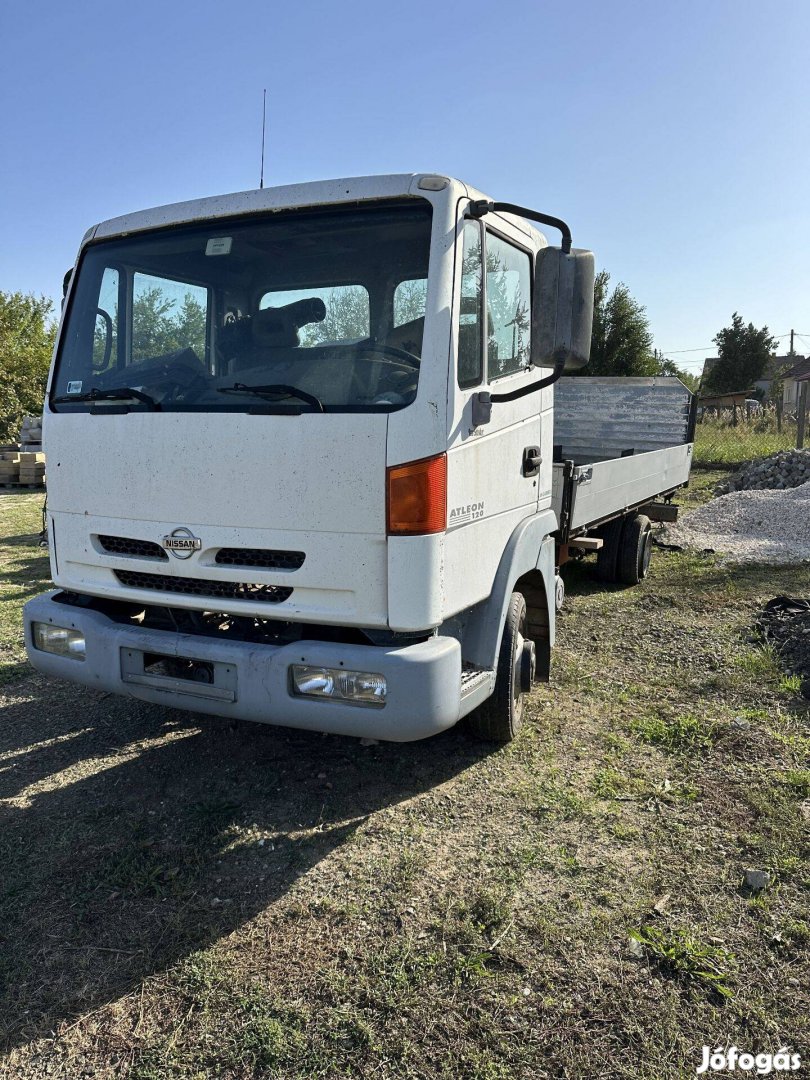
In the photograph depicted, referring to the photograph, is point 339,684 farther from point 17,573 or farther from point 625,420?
point 625,420

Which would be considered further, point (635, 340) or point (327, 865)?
point (635, 340)

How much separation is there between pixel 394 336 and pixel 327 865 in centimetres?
206

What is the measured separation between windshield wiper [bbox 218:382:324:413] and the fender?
116 cm

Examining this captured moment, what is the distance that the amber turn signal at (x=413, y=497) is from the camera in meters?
2.74

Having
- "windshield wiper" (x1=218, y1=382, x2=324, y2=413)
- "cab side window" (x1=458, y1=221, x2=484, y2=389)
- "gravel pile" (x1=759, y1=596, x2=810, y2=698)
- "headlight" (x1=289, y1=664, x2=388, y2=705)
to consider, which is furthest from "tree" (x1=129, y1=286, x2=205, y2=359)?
"gravel pile" (x1=759, y1=596, x2=810, y2=698)

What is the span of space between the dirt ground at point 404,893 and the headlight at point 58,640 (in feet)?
2.23

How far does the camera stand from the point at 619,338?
28.6 meters

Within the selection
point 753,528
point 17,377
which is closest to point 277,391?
point 753,528

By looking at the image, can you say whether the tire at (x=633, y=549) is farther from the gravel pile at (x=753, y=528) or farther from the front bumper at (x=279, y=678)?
the front bumper at (x=279, y=678)

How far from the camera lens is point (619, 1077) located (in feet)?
6.79

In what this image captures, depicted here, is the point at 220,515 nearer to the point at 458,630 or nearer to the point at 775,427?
the point at 458,630

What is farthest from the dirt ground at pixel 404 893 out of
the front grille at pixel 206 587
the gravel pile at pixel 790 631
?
the front grille at pixel 206 587

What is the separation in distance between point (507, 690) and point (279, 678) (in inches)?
50.1

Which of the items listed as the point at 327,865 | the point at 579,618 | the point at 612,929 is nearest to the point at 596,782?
the point at 612,929
